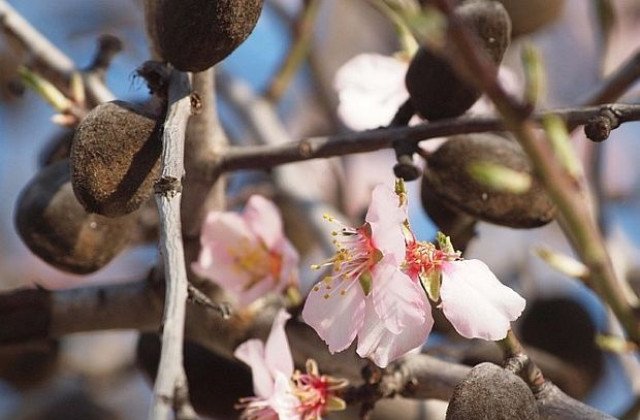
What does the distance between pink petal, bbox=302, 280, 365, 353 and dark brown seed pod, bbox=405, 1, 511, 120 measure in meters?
0.18

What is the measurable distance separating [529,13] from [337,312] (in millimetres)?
578

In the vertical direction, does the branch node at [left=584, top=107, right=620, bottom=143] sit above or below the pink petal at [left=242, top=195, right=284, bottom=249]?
above

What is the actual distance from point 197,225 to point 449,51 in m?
0.62

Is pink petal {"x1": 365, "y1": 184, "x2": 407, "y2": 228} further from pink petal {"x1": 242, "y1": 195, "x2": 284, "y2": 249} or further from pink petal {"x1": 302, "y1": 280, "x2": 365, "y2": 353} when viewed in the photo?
pink petal {"x1": 242, "y1": 195, "x2": 284, "y2": 249}

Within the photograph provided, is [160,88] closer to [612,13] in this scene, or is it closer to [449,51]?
[449,51]

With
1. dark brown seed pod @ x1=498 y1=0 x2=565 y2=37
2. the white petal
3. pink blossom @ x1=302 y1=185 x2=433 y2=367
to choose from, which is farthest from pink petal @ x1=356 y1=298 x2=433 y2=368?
dark brown seed pod @ x1=498 y1=0 x2=565 y2=37

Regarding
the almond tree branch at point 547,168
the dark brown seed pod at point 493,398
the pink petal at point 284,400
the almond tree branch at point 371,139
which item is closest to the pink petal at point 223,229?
the almond tree branch at point 371,139

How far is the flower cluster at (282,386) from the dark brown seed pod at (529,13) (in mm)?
520

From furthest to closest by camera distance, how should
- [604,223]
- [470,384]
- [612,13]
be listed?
1. [604,223]
2. [612,13]
3. [470,384]

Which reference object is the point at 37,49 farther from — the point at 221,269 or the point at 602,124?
the point at 602,124

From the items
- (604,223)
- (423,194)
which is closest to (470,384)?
(423,194)

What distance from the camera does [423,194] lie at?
1.13m

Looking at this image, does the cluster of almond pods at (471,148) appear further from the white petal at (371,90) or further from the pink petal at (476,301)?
the white petal at (371,90)

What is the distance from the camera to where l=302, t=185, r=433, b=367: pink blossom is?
0.90m
